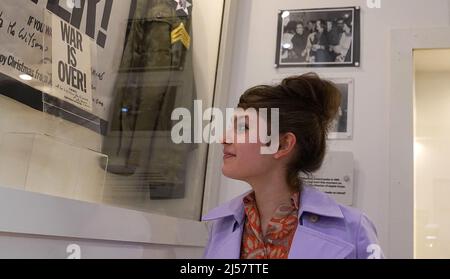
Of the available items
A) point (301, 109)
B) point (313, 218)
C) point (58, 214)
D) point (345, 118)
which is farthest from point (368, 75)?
point (58, 214)

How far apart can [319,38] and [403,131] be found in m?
0.39

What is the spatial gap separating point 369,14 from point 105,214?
39.5 inches

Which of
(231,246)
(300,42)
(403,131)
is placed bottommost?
(231,246)

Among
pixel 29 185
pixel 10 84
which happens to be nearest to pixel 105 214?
pixel 29 185

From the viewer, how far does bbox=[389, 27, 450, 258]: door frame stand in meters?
1.15

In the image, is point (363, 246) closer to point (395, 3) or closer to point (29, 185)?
point (29, 185)

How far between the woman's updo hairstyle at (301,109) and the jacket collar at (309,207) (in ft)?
0.18

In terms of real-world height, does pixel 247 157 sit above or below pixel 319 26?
below

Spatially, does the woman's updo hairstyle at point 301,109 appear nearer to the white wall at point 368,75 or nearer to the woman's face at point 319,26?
the white wall at point 368,75

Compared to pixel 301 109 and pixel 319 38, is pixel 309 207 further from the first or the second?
pixel 319 38

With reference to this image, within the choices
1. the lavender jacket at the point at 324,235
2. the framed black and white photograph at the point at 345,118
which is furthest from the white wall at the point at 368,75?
the lavender jacket at the point at 324,235

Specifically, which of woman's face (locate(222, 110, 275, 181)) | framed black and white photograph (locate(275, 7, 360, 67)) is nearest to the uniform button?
woman's face (locate(222, 110, 275, 181))

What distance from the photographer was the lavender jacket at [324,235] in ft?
2.45

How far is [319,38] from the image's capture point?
1.36 m
